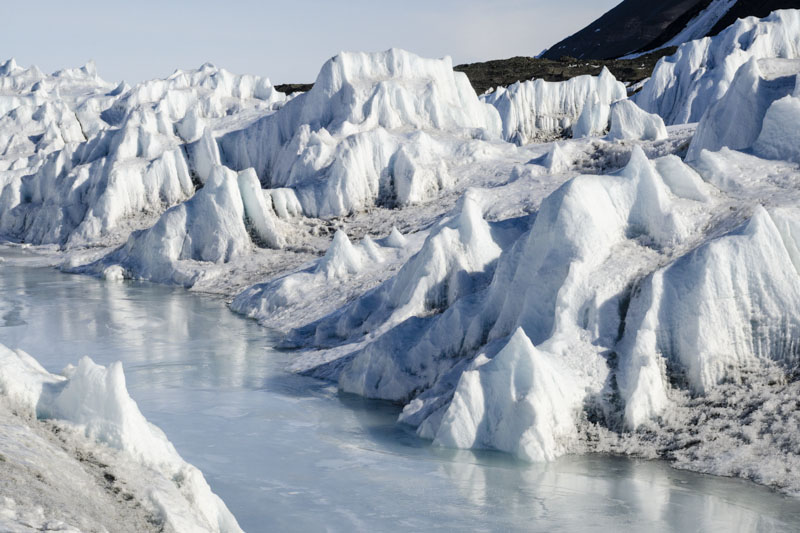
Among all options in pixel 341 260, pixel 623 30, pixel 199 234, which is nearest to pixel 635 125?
pixel 341 260

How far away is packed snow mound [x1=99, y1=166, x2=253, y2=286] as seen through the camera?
28422mm

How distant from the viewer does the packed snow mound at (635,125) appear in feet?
102

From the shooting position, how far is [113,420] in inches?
288

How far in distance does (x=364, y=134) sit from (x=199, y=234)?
7.00 m

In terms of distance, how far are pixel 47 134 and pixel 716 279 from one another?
5031cm

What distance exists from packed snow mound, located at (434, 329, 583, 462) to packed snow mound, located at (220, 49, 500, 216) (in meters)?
20.0

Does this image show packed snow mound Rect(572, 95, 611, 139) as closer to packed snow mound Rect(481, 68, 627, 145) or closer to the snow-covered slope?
packed snow mound Rect(481, 68, 627, 145)

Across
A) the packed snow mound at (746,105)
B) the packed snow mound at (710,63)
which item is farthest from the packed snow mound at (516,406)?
the packed snow mound at (710,63)

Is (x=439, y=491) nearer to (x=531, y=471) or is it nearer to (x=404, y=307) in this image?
(x=531, y=471)

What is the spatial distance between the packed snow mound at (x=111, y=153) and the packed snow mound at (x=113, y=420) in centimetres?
3012

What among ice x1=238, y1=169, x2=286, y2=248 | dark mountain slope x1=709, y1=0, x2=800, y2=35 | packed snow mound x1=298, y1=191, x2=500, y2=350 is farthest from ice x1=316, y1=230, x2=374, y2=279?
dark mountain slope x1=709, y1=0, x2=800, y2=35

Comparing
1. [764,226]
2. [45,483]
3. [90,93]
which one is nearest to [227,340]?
[764,226]

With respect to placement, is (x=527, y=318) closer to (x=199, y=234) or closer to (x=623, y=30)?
(x=199, y=234)

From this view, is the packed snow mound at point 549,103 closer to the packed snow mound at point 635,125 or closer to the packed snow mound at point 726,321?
the packed snow mound at point 635,125
